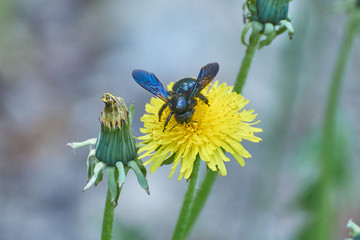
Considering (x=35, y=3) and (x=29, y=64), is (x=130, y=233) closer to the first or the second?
(x=29, y=64)

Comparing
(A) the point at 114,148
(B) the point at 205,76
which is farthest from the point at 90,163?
(B) the point at 205,76

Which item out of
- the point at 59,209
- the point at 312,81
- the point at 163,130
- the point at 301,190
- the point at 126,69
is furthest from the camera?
the point at 312,81

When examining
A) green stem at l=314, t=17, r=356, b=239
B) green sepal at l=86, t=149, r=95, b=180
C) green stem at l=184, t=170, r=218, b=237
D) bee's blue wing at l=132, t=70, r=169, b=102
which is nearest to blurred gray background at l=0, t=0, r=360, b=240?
green stem at l=314, t=17, r=356, b=239

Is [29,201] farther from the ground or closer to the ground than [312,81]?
closer to the ground

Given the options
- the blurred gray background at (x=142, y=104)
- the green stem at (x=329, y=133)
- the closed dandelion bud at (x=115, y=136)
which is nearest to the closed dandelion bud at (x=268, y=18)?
the closed dandelion bud at (x=115, y=136)

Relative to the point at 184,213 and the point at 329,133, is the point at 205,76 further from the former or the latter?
the point at 329,133

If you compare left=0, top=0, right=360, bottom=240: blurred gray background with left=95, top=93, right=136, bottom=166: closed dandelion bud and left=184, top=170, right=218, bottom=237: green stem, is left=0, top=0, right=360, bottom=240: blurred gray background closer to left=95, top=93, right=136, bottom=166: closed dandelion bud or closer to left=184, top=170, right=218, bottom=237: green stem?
left=184, top=170, right=218, bottom=237: green stem

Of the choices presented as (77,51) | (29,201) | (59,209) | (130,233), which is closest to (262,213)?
(130,233)

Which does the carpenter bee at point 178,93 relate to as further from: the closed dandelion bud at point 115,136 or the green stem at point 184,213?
the green stem at point 184,213
